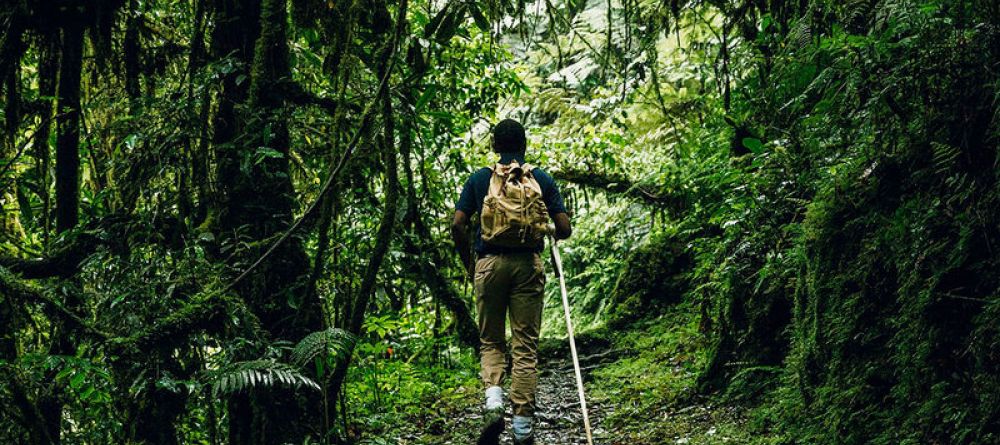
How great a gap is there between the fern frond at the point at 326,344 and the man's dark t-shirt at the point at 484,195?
1.57 meters

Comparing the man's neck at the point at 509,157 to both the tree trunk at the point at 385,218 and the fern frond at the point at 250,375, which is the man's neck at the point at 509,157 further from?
the fern frond at the point at 250,375

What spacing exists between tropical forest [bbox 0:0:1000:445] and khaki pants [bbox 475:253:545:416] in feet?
0.07

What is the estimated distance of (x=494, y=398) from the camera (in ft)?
16.2

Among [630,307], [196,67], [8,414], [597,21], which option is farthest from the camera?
[597,21]

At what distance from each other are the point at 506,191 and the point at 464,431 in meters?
2.45

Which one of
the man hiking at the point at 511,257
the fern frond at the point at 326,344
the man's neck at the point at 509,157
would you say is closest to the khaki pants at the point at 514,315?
the man hiking at the point at 511,257

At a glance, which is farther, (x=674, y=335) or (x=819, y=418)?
(x=674, y=335)

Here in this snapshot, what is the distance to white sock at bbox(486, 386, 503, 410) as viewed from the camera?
4.89 m

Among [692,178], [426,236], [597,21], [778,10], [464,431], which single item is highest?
[597,21]

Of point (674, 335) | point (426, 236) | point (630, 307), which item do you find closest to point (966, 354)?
point (426, 236)

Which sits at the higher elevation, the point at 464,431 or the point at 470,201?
the point at 470,201

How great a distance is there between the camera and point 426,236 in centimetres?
540

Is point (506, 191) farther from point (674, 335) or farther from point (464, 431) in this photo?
point (674, 335)

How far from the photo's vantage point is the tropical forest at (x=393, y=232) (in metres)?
3.49
